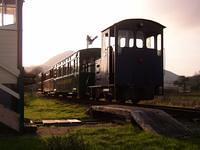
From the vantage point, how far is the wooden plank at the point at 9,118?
9852 mm

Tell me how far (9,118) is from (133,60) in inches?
371

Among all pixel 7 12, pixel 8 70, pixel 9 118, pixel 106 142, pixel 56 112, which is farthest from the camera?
pixel 56 112

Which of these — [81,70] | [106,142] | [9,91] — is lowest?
[106,142]

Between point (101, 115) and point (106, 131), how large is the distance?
429 centimetres

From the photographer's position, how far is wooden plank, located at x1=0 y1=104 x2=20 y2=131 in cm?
985

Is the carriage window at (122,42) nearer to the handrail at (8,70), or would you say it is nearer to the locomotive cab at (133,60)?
the locomotive cab at (133,60)

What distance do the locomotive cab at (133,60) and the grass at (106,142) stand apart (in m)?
8.93

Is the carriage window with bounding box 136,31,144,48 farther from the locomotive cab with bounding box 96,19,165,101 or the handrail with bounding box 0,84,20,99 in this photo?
the handrail with bounding box 0,84,20,99

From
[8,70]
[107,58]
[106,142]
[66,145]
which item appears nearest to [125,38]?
[107,58]

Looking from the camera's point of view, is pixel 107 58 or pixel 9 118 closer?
pixel 9 118

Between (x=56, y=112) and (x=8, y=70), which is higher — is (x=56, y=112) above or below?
below

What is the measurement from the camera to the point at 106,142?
8.02 m

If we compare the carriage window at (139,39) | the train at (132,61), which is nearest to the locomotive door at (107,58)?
the train at (132,61)

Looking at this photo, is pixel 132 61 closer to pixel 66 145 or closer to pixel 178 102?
pixel 178 102
